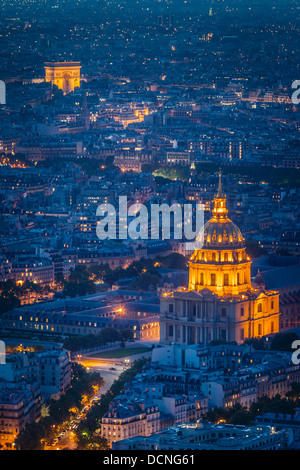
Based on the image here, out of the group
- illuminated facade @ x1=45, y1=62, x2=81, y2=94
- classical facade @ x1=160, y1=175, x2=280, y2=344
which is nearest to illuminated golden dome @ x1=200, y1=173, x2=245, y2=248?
classical facade @ x1=160, y1=175, x2=280, y2=344

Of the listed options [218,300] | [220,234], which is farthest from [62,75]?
[218,300]

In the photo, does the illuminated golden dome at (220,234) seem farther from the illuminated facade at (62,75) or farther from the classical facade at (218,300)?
the illuminated facade at (62,75)

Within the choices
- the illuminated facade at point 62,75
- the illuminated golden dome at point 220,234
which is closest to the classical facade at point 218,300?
the illuminated golden dome at point 220,234

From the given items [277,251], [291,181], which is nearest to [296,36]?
[291,181]

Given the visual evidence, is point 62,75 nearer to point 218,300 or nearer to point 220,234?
point 220,234

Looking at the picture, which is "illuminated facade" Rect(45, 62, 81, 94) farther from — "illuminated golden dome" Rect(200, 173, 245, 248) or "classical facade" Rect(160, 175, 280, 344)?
"classical facade" Rect(160, 175, 280, 344)

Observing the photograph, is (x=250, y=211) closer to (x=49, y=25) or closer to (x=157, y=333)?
(x=157, y=333)
